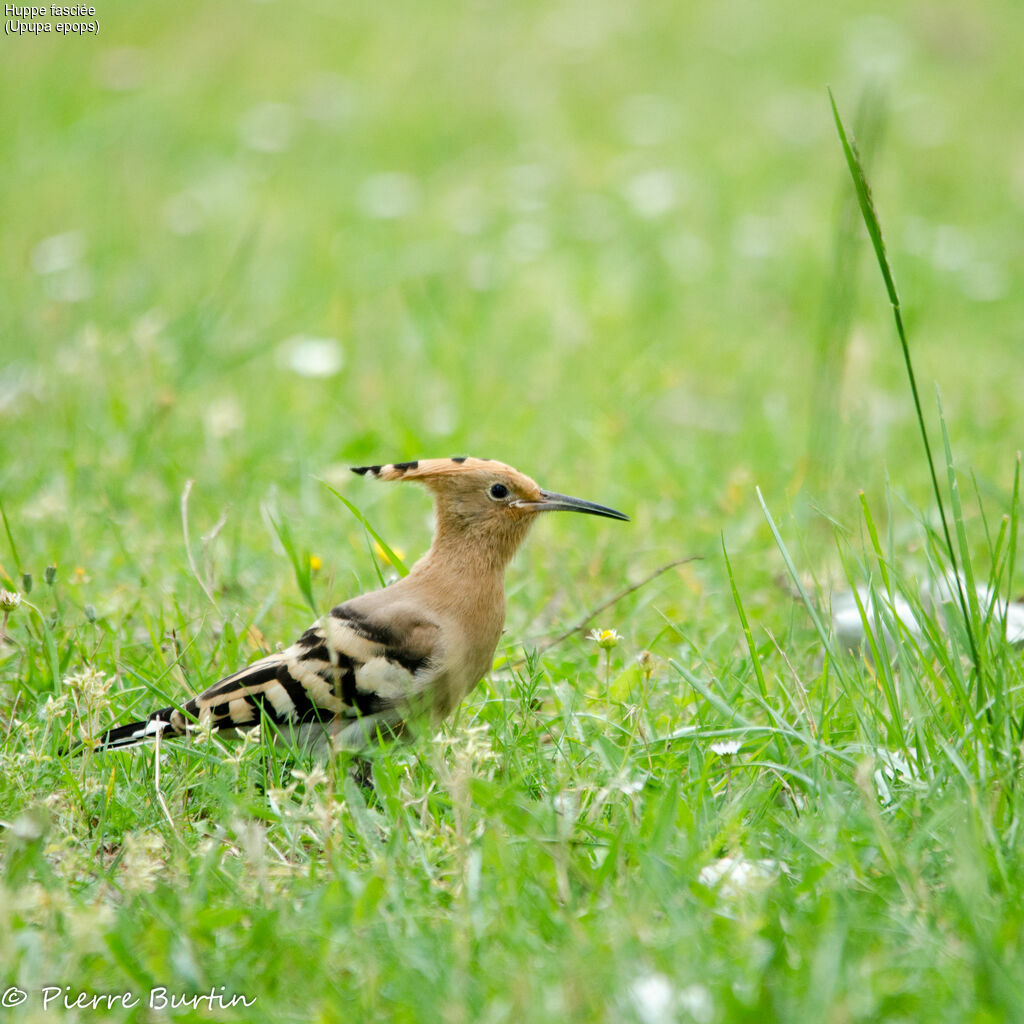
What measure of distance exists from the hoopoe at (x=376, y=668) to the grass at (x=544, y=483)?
3.4 inches

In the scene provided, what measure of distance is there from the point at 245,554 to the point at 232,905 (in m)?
1.62

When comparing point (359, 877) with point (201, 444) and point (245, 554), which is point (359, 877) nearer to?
point (245, 554)

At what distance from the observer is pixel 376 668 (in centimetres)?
258

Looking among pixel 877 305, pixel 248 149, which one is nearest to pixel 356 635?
pixel 877 305

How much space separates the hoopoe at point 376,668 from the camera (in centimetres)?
249

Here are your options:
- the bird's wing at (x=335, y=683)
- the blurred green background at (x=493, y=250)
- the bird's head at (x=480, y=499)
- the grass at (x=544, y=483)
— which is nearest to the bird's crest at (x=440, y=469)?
the bird's head at (x=480, y=499)

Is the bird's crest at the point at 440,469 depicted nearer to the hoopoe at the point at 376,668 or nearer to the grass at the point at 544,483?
the hoopoe at the point at 376,668

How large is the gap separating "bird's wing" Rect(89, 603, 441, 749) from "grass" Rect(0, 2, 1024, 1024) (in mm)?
80

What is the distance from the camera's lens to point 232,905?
2027 mm

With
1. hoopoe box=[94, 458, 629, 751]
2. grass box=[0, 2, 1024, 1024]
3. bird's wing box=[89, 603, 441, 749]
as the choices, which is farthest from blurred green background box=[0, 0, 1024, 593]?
bird's wing box=[89, 603, 441, 749]

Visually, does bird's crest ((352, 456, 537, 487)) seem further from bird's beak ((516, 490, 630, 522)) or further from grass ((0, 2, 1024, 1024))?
grass ((0, 2, 1024, 1024))

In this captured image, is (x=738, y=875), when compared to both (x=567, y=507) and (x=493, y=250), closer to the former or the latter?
(x=567, y=507)

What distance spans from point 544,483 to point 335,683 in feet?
5.65

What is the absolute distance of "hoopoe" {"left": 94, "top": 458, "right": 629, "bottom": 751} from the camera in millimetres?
2494
